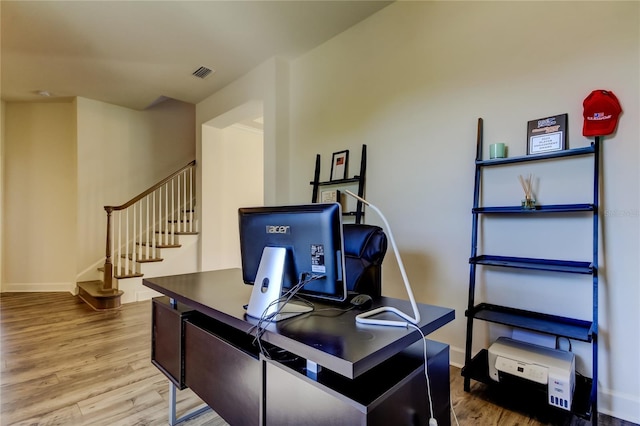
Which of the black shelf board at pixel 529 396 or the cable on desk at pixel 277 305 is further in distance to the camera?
the black shelf board at pixel 529 396

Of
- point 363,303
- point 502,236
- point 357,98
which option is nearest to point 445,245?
point 502,236

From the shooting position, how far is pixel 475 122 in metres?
2.21

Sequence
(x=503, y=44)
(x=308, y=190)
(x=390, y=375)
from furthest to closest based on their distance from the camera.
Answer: (x=308, y=190) < (x=503, y=44) < (x=390, y=375)

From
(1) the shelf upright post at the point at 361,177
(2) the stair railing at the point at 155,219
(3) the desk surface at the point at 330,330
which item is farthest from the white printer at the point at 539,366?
(2) the stair railing at the point at 155,219

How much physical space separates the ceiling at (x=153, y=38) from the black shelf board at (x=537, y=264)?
2.20m

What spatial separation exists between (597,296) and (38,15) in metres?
4.43

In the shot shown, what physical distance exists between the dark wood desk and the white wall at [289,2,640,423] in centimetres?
119

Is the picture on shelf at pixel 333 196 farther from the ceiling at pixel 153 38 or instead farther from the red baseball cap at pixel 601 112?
the red baseball cap at pixel 601 112

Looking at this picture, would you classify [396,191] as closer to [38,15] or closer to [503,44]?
[503,44]

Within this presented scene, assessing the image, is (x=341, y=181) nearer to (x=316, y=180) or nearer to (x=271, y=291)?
(x=316, y=180)

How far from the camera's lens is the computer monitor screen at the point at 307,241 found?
42.4 inches

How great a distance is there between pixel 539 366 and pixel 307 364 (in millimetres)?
1434

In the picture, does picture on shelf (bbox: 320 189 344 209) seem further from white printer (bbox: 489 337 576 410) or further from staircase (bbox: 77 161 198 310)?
staircase (bbox: 77 161 198 310)

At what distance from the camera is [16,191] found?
15.9 feet
